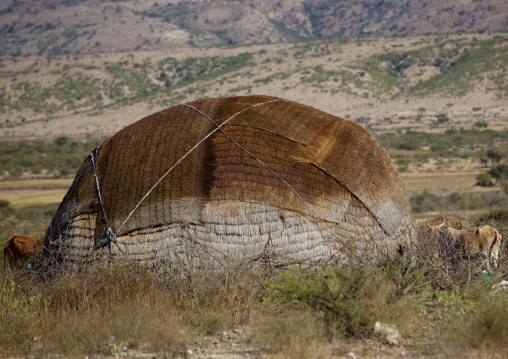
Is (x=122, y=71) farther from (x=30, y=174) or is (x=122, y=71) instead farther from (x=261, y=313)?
(x=261, y=313)

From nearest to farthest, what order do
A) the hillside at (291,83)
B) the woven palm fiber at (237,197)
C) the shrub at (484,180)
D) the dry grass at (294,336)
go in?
1. the dry grass at (294,336)
2. the woven palm fiber at (237,197)
3. the shrub at (484,180)
4. the hillside at (291,83)

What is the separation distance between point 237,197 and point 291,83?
73351mm

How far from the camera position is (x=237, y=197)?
24.5ft

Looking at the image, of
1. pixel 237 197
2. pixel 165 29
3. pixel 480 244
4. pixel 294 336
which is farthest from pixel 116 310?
pixel 165 29

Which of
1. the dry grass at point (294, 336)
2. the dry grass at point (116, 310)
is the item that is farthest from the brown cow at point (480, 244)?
the dry grass at point (116, 310)

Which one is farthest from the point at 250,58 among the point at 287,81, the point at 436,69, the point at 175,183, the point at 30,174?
the point at 175,183

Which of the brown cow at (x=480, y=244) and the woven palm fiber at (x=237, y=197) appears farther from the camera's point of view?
the brown cow at (x=480, y=244)

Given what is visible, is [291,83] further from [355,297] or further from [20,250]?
[355,297]

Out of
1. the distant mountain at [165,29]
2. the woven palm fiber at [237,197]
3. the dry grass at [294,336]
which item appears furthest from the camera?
the distant mountain at [165,29]

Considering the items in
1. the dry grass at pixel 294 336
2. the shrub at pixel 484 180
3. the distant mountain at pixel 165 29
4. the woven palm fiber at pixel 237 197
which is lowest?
the shrub at pixel 484 180

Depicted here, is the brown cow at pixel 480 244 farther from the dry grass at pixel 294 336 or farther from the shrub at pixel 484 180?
the shrub at pixel 484 180

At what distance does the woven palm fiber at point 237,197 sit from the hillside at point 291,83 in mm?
57168

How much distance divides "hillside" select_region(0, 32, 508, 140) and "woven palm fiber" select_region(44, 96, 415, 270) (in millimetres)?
57168

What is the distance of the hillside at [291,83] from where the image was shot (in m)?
70.1
